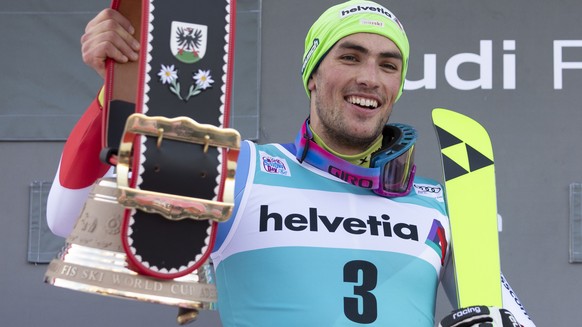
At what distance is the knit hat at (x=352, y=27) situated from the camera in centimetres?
272

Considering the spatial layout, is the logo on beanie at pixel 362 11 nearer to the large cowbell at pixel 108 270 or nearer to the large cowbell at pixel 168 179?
the large cowbell at pixel 168 179

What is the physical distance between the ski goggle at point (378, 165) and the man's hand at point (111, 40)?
2.69 ft

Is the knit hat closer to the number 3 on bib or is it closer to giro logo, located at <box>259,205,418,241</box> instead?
giro logo, located at <box>259,205,418,241</box>

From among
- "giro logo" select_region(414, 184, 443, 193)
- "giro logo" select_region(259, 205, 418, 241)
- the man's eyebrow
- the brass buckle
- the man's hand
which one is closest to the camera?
the brass buckle

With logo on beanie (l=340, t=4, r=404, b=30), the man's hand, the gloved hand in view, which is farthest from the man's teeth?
the man's hand

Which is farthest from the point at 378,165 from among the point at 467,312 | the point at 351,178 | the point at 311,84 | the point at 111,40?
the point at 111,40

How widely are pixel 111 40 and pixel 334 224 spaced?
837mm

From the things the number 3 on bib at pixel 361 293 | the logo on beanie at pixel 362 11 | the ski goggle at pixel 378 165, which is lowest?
the number 3 on bib at pixel 361 293

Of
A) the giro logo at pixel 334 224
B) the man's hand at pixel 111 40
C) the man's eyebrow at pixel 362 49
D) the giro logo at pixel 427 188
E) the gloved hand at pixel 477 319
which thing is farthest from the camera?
the giro logo at pixel 427 188

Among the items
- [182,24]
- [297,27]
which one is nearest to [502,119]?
[297,27]

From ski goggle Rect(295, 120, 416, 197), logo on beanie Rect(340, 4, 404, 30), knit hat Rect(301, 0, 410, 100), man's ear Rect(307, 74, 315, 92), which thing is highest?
logo on beanie Rect(340, 4, 404, 30)

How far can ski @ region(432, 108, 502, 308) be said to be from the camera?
262 cm

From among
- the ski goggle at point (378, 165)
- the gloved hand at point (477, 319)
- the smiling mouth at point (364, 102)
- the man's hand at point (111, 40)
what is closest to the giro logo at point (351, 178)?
the ski goggle at point (378, 165)

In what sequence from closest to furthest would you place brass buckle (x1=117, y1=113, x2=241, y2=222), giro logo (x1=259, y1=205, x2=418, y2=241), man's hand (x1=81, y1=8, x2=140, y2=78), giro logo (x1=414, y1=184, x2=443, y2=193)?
brass buckle (x1=117, y1=113, x2=241, y2=222)
man's hand (x1=81, y1=8, x2=140, y2=78)
giro logo (x1=259, y1=205, x2=418, y2=241)
giro logo (x1=414, y1=184, x2=443, y2=193)
